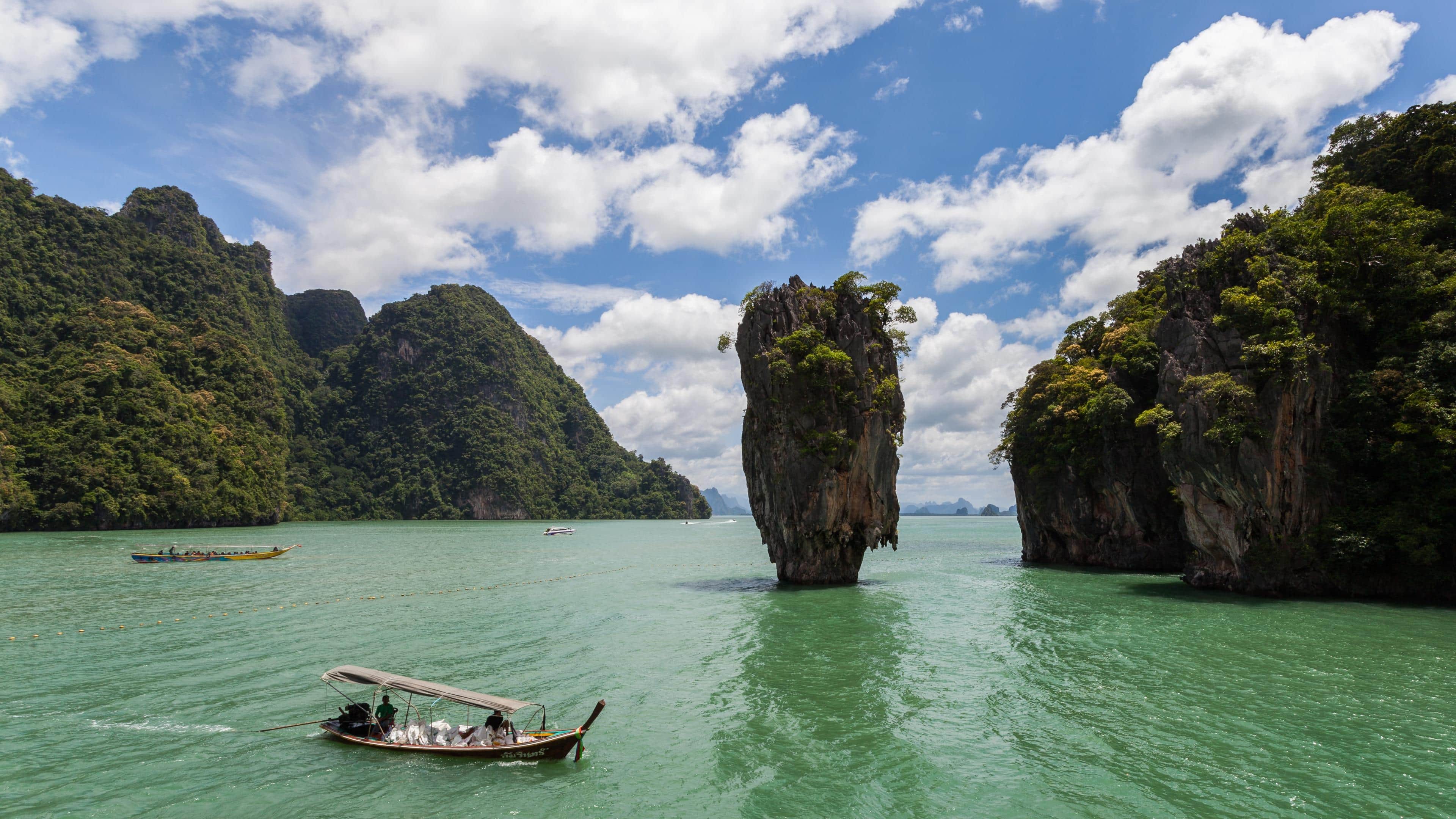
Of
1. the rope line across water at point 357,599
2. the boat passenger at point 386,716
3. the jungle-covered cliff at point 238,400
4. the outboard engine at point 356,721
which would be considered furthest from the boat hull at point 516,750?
the jungle-covered cliff at point 238,400

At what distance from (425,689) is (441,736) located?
40.6 inches

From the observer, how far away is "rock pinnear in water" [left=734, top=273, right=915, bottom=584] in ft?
108

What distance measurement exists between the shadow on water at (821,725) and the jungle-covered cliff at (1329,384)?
17332 millimetres

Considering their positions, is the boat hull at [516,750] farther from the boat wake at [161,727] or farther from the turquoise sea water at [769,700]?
the boat wake at [161,727]

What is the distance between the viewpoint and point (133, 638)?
23234 millimetres

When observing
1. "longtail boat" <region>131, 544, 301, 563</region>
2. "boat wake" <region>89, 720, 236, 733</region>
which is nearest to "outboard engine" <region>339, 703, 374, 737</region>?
"boat wake" <region>89, 720, 236, 733</region>

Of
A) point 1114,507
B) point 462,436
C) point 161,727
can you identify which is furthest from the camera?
point 462,436

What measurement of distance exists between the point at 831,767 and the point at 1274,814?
283 inches

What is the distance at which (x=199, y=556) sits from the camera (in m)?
49.3

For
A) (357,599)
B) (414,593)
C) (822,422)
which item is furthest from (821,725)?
(414,593)

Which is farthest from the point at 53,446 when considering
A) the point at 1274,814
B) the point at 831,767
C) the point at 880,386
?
the point at 1274,814

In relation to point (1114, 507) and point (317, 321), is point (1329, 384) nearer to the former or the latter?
point (1114, 507)

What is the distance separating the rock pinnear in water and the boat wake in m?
24.0

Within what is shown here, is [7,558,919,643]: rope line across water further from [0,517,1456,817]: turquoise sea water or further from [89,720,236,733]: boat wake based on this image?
[89,720,236,733]: boat wake
